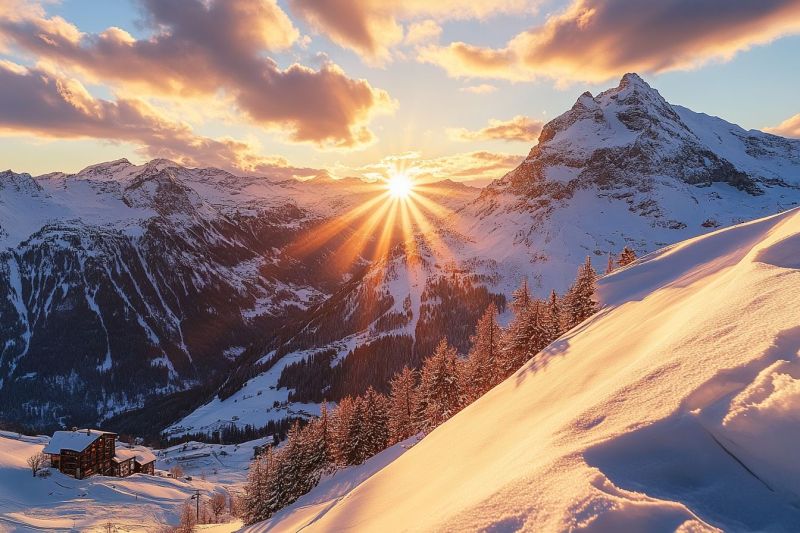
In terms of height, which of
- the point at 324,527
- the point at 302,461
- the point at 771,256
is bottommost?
the point at 302,461

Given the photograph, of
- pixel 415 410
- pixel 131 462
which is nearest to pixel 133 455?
pixel 131 462

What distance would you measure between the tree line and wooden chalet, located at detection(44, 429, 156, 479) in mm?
47052

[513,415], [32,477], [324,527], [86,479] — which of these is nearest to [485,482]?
[513,415]

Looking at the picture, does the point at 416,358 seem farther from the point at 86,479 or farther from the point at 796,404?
the point at 796,404

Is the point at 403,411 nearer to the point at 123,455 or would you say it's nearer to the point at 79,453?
the point at 79,453

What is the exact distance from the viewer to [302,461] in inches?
1823

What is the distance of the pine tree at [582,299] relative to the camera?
3890 cm

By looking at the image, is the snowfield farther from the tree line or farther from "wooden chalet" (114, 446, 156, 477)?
the tree line

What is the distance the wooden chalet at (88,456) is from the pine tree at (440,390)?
68420 mm

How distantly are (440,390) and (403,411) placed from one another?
723 centimetres

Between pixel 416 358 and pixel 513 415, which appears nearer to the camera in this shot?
pixel 513 415

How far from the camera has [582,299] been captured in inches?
1566

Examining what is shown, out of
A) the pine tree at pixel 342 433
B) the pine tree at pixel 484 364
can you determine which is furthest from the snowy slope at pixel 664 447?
the pine tree at pixel 342 433

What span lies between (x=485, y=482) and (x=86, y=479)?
90.6 meters
